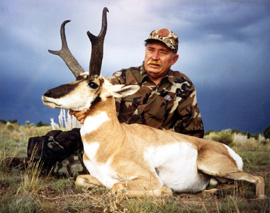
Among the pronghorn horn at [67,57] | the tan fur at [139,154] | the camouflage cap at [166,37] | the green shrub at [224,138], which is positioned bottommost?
the green shrub at [224,138]

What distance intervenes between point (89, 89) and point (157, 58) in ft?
8.15

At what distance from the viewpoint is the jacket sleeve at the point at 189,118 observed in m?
6.15

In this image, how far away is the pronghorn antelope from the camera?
381cm

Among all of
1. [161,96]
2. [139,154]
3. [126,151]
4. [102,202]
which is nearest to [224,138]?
[161,96]

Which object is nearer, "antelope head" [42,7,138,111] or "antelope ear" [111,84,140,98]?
"antelope head" [42,7,138,111]

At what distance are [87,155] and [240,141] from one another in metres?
11.5

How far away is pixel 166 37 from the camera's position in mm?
6078

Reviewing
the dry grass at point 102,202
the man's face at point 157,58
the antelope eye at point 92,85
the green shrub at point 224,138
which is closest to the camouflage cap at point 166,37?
the man's face at point 157,58

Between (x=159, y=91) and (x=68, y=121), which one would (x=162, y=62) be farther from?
(x=68, y=121)

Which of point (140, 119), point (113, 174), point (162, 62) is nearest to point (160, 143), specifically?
point (113, 174)

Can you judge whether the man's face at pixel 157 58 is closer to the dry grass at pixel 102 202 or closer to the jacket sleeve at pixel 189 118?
the jacket sleeve at pixel 189 118

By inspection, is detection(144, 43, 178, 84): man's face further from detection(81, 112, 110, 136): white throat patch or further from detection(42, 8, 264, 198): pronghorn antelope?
detection(81, 112, 110, 136): white throat patch

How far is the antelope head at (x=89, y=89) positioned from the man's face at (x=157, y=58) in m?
1.90

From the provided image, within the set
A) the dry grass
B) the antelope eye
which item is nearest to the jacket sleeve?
the dry grass
